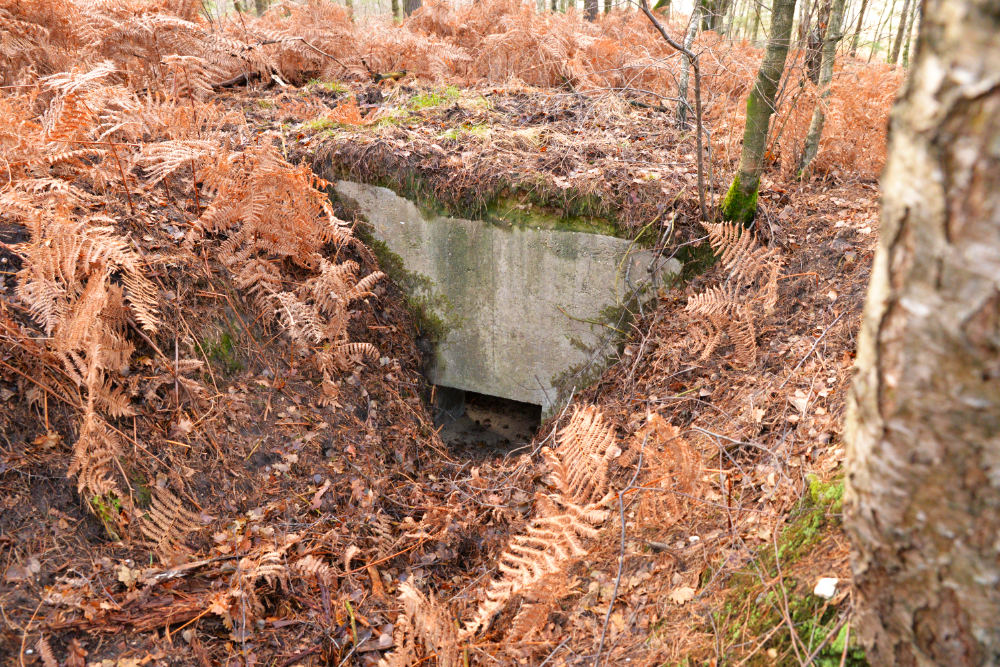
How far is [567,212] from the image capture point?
188 inches

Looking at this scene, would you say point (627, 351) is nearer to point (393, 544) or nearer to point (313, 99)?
point (393, 544)

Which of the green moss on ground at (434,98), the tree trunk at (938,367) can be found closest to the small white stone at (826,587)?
the tree trunk at (938,367)

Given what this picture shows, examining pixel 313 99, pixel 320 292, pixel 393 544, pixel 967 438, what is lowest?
pixel 393 544

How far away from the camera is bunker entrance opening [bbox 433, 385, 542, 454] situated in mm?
5797

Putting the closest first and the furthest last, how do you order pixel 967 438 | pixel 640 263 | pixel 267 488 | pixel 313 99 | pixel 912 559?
1. pixel 967 438
2. pixel 912 559
3. pixel 267 488
4. pixel 640 263
5. pixel 313 99

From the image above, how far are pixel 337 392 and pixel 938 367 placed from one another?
12.1 ft

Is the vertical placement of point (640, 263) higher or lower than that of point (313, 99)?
lower

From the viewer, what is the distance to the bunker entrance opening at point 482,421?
5797 millimetres

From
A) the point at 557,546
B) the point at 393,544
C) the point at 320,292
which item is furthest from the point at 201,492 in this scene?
the point at 557,546

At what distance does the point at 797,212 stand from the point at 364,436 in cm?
358

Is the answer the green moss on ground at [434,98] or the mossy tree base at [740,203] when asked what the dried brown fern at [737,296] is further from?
the green moss on ground at [434,98]

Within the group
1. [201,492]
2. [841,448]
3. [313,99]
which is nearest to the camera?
[841,448]

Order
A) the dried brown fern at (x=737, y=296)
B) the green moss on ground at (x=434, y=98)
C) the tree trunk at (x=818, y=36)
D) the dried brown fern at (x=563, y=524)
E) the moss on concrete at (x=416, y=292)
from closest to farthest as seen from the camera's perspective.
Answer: the dried brown fern at (x=563, y=524) → the dried brown fern at (x=737, y=296) → the tree trunk at (x=818, y=36) → the moss on concrete at (x=416, y=292) → the green moss on ground at (x=434, y=98)

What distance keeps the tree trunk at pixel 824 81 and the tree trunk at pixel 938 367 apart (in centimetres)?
374
